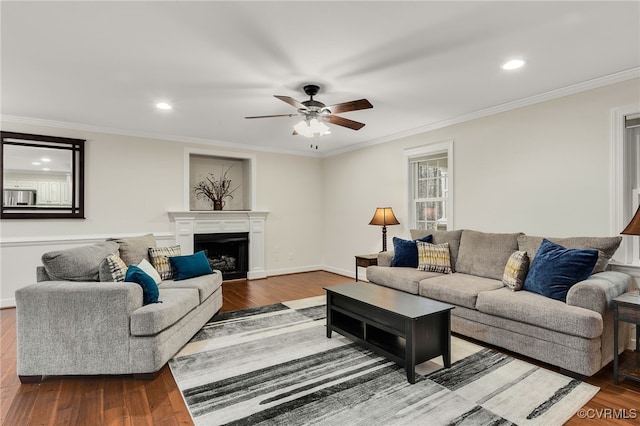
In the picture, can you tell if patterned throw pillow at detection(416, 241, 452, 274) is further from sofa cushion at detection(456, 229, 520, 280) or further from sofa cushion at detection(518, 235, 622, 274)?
sofa cushion at detection(518, 235, 622, 274)

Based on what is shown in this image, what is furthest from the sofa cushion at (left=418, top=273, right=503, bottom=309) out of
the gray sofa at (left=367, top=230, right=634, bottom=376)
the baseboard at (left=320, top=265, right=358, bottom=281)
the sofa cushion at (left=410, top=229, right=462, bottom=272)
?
the baseboard at (left=320, top=265, right=358, bottom=281)

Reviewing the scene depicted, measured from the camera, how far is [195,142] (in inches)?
227

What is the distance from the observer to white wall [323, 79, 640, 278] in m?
3.25

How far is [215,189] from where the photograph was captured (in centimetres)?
634

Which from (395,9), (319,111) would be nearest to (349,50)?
(395,9)

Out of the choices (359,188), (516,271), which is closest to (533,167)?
(516,271)

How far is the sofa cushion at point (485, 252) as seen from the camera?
11.8 ft

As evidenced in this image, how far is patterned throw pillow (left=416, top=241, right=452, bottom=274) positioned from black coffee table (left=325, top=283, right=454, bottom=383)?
3.50 feet

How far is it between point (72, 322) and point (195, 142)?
156 inches

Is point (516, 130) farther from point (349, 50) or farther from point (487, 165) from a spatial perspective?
point (349, 50)

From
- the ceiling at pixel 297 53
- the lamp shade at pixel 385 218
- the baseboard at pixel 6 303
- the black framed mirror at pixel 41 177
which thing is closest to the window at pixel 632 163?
the ceiling at pixel 297 53

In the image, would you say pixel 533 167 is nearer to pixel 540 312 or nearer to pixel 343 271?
pixel 540 312

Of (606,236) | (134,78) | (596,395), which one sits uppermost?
(134,78)

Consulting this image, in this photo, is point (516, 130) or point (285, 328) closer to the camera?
point (285, 328)
